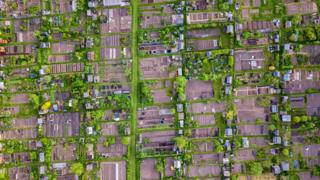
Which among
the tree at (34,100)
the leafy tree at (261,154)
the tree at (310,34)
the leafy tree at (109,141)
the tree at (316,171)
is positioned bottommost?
the tree at (316,171)

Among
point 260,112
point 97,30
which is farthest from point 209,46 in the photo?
point 97,30

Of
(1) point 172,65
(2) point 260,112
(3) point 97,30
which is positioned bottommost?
(2) point 260,112

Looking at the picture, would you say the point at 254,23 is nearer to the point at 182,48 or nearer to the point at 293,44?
the point at 293,44

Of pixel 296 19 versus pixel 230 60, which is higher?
pixel 296 19

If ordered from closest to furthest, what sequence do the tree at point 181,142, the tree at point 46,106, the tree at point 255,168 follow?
the tree at point 255,168
the tree at point 181,142
the tree at point 46,106

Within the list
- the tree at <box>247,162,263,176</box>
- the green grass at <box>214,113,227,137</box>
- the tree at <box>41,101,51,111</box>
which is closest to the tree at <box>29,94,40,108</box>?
the tree at <box>41,101,51,111</box>

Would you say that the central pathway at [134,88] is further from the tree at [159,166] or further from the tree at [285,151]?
the tree at [285,151]

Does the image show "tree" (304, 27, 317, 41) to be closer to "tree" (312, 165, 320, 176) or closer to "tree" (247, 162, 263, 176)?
"tree" (312, 165, 320, 176)

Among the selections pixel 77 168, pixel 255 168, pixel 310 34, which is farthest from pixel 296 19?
pixel 77 168

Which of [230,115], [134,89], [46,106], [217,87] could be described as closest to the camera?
[230,115]

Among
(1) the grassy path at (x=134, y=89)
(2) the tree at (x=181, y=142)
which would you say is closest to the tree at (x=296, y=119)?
(2) the tree at (x=181, y=142)

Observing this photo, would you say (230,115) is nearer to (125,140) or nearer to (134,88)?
(134,88)
